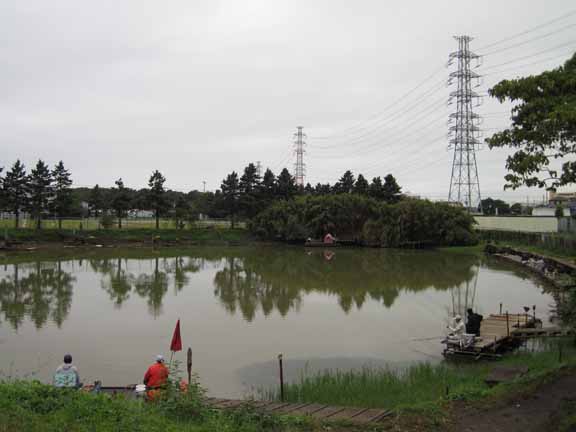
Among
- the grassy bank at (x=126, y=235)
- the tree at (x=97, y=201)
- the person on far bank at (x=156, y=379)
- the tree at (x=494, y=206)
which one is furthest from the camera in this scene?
the tree at (x=494, y=206)

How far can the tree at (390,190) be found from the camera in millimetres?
65125

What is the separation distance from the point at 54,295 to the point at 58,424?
19.3 metres

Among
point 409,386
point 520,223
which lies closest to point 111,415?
point 409,386

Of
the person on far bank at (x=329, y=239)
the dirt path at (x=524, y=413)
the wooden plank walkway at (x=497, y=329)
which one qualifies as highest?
the person on far bank at (x=329, y=239)

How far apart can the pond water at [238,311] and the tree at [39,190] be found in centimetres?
1771

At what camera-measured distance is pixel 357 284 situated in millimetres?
28281

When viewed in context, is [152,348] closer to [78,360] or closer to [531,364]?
[78,360]

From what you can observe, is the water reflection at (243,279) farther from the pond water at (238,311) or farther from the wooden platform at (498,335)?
the wooden platform at (498,335)

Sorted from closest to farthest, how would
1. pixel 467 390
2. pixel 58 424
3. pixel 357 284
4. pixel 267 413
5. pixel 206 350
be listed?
pixel 58 424 < pixel 267 413 < pixel 467 390 < pixel 206 350 < pixel 357 284

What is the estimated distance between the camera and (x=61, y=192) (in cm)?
5688

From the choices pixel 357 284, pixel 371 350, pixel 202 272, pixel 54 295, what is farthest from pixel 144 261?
pixel 371 350

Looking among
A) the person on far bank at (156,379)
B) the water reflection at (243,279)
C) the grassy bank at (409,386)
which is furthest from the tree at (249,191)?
the person on far bank at (156,379)

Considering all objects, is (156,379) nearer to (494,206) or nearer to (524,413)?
(524,413)

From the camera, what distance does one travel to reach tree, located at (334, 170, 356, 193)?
71812mm
